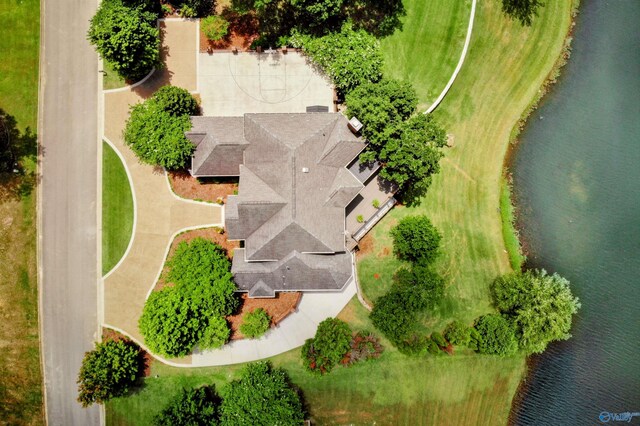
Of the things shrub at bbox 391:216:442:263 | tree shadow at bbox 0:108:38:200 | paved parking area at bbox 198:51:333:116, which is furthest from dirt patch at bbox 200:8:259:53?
shrub at bbox 391:216:442:263

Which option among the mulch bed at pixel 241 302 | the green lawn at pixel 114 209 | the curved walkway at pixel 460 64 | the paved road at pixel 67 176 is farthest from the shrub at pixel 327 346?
the curved walkway at pixel 460 64

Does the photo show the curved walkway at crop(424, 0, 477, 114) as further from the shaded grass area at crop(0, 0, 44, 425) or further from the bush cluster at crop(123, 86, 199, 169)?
the shaded grass area at crop(0, 0, 44, 425)

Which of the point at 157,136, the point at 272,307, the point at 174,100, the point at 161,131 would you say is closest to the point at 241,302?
the point at 272,307

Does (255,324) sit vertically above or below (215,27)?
below

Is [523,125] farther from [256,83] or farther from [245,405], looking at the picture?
[245,405]

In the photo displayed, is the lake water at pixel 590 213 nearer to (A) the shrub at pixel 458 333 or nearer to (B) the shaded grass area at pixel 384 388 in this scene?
(B) the shaded grass area at pixel 384 388
